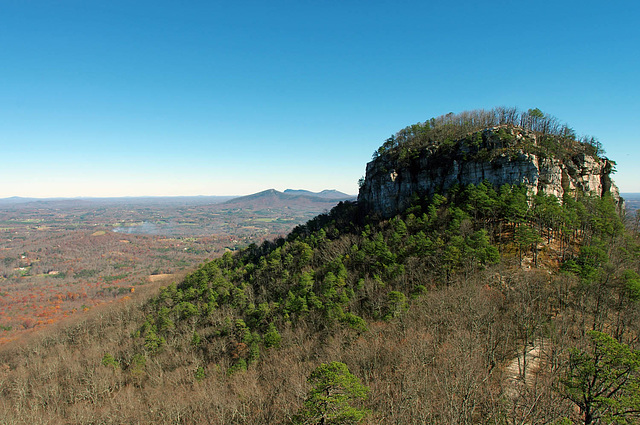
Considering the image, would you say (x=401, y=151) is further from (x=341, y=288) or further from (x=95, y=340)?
Answer: (x=95, y=340)

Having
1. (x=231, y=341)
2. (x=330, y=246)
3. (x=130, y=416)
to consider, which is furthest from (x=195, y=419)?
(x=330, y=246)

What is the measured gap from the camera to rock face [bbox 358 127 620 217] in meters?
47.0

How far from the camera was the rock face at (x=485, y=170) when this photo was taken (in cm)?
4703

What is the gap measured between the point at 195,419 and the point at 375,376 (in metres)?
14.7

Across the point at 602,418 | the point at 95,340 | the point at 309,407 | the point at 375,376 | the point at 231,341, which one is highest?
the point at 602,418

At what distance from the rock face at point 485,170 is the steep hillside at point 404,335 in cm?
205

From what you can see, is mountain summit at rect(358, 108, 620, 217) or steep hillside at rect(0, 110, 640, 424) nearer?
steep hillside at rect(0, 110, 640, 424)

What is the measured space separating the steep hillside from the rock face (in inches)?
80.7

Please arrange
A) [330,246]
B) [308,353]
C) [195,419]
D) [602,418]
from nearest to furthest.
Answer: [602,418]
[195,419]
[308,353]
[330,246]

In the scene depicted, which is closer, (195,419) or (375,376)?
(375,376)

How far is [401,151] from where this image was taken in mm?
64812

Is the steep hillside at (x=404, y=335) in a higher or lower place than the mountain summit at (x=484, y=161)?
lower

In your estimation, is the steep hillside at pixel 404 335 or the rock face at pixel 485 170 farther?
the rock face at pixel 485 170

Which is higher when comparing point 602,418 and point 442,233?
point 442,233
